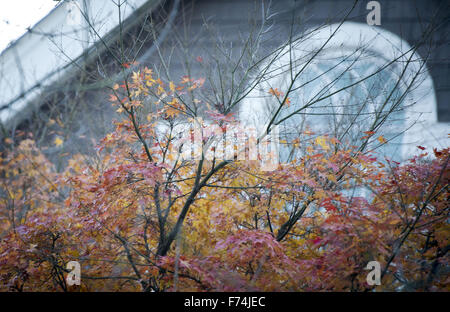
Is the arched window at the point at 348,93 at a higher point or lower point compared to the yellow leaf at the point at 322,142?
higher

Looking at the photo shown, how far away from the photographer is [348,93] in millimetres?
6977

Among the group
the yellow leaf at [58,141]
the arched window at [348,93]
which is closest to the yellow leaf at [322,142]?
the arched window at [348,93]

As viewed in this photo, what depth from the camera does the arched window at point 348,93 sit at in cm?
472

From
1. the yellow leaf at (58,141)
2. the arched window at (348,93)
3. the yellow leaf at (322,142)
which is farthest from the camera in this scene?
the yellow leaf at (58,141)

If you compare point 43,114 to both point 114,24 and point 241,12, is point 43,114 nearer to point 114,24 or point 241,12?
point 114,24

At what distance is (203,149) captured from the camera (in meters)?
4.46

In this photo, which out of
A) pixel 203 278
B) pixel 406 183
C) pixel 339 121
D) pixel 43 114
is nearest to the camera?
pixel 203 278

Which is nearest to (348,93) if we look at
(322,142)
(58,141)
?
(322,142)

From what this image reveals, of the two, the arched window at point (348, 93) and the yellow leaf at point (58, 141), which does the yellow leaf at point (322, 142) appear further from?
the yellow leaf at point (58, 141)

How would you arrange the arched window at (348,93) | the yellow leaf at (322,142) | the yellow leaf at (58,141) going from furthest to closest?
1. the yellow leaf at (58,141)
2. the yellow leaf at (322,142)
3. the arched window at (348,93)

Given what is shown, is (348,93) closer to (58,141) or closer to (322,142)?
(322,142)

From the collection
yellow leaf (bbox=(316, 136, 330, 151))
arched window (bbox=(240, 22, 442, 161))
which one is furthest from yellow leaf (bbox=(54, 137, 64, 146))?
yellow leaf (bbox=(316, 136, 330, 151))

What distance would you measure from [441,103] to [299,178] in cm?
688
